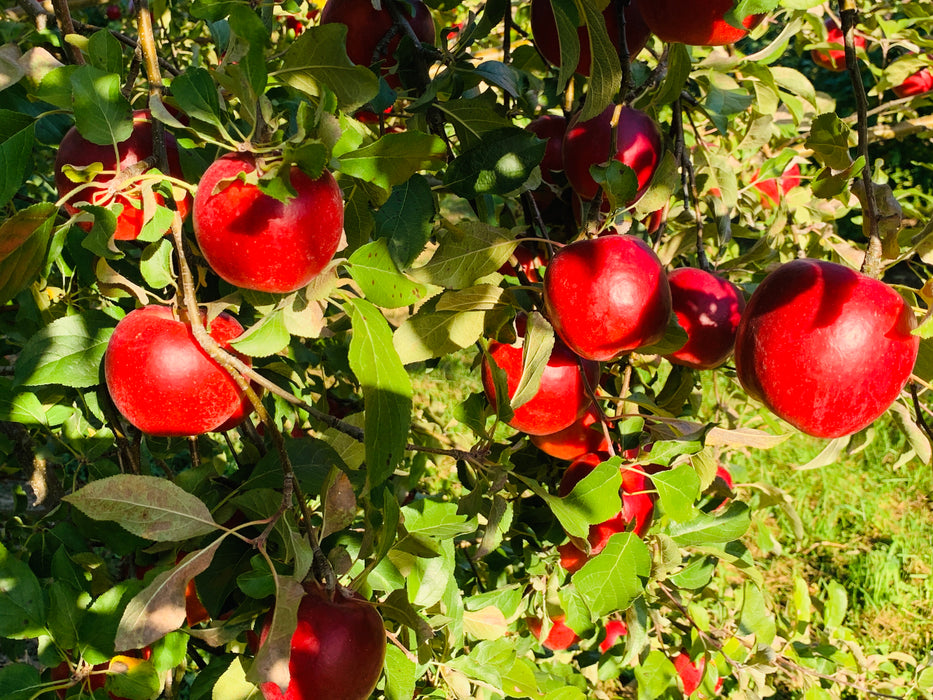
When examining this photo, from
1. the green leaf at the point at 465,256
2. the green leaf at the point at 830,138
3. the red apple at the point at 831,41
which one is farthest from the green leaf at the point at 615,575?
the red apple at the point at 831,41

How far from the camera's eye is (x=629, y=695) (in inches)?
87.6

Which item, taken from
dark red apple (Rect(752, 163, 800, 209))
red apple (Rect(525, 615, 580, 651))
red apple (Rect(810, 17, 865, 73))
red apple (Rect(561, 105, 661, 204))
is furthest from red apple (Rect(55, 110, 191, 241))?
red apple (Rect(810, 17, 865, 73))

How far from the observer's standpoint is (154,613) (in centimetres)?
71

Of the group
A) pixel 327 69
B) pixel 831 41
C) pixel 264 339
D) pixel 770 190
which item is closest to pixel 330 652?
pixel 264 339

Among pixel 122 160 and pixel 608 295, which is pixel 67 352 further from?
pixel 608 295

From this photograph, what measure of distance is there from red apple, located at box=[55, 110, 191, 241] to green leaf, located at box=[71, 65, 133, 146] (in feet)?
0.26

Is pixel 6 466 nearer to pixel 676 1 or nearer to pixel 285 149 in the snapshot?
pixel 285 149

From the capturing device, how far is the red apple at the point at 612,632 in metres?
1.56

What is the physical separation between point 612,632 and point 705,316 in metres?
0.79

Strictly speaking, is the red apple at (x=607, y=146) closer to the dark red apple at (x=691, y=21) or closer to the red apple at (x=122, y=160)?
the dark red apple at (x=691, y=21)

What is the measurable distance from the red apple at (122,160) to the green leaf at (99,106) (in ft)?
0.26

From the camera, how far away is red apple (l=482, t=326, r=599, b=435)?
98 cm

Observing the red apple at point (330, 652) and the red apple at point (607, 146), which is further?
the red apple at point (607, 146)

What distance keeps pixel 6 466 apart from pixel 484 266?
126 centimetres
